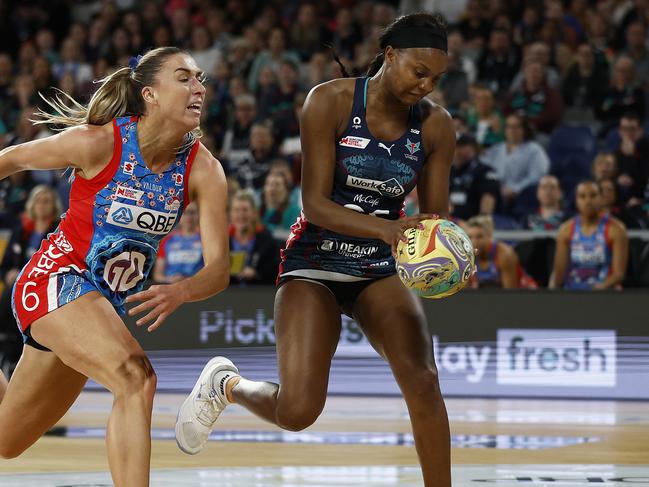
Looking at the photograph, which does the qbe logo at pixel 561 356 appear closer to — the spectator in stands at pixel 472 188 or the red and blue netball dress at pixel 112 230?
the spectator in stands at pixel 472 188

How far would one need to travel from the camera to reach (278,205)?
11.3m

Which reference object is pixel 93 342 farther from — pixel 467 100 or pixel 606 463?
pixel 467 100

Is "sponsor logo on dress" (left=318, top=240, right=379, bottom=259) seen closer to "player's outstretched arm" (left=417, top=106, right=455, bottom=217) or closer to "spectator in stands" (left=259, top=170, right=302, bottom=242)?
"player's outstretched arm" (left=417, top=106, right=455, bottom=217)

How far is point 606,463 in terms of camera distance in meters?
6.50

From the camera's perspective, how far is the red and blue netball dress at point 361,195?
16.2ft

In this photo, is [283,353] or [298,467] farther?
[298,467]

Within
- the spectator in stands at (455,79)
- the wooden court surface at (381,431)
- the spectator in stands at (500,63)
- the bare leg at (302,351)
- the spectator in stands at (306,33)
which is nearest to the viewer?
the bare leg at (302,351)

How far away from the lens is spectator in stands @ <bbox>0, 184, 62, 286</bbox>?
10.8m

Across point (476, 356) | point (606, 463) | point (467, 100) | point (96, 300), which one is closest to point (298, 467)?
point (606, 463)

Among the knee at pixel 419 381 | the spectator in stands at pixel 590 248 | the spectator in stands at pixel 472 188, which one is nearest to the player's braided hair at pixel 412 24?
the knee at pixel 419 381

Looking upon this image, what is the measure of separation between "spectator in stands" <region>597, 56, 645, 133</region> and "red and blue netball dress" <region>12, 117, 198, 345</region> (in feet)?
27.3

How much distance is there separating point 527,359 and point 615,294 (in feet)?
2.71

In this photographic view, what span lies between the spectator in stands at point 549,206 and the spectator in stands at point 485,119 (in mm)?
1388

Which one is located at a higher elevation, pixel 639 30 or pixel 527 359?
pixel 639 30
